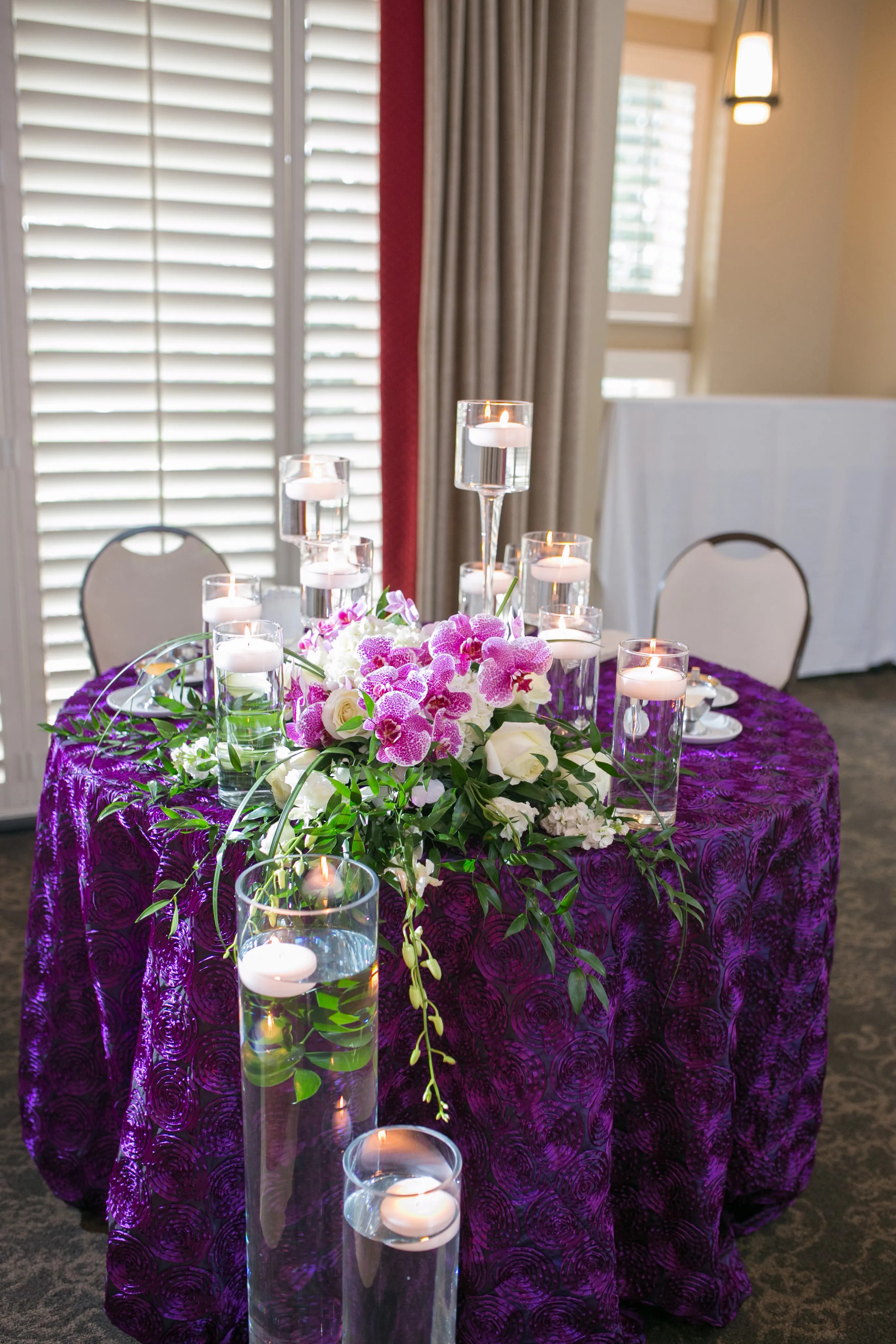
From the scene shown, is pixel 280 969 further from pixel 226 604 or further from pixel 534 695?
pixel 226 604

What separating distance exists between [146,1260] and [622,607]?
9.76ft

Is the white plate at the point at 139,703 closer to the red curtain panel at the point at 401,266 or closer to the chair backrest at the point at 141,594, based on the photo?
the chair backrest at the point at 141,594

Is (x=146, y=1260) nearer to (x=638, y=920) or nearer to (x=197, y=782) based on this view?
(x=197, y=782)

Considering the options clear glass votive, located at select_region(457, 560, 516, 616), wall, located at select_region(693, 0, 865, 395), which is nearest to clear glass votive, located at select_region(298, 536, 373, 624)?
clear glass votive, located at select_region(457, 560, 516, 616)

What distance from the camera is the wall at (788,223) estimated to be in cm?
516

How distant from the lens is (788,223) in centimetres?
536

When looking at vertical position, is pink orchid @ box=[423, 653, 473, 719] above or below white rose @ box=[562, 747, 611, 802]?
above

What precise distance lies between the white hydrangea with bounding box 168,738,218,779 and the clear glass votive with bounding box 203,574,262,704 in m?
0.15

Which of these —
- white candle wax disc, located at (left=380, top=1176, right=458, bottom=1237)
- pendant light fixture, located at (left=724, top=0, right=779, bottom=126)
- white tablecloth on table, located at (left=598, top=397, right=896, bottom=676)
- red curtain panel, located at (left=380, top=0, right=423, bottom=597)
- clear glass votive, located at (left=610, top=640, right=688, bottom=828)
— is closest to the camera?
white candle wax disc, located at (left=380, top=1176, right=458, bottom=1237)

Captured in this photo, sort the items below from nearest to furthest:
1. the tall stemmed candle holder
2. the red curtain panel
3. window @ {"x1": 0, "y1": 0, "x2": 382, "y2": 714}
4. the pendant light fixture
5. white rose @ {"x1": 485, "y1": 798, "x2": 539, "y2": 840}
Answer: white rose @ {"x1": 485, "y1": 798, "x2": 539, "y2": 840}, the tall stemmed candle holder, window @ {"x1": 0, "y1": 0, "x2": 382, "y2": 714}, the red curtain panel, the pendant light fixture

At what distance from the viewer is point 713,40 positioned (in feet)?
16.9

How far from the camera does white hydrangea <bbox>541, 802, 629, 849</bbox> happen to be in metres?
1.32

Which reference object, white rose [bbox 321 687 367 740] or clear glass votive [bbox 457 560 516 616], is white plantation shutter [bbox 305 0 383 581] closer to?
clear glass votive [bbox 457 560 516 616]

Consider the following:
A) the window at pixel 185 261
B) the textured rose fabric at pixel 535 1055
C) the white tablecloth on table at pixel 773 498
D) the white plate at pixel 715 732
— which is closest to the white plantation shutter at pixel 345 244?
the window at pixel 185 261
